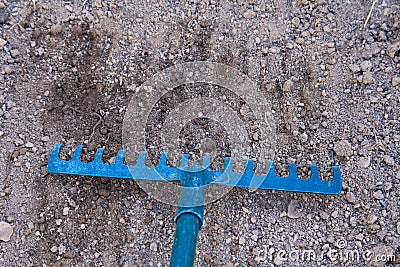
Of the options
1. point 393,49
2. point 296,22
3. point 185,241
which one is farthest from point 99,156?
point 393,49

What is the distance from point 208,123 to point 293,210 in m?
0.44

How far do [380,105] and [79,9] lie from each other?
4.08 feet

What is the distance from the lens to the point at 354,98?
1.75 meters

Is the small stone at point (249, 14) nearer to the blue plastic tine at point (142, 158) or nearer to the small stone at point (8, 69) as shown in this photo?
the blue plastic tine at point (142, 158)

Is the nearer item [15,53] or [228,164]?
[228,164]

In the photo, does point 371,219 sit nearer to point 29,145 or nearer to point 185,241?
point 185,241

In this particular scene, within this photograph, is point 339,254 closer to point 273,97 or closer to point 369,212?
point 369,212

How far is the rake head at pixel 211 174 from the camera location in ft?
4.94

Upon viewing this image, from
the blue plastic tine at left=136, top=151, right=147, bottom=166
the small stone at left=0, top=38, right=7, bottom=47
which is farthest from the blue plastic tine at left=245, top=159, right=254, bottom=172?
the small stone at left=0, top=38, right=7, bottom=47

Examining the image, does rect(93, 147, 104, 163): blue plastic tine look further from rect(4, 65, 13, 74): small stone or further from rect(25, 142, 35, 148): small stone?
rect(4, 65, 13, 74): small stone

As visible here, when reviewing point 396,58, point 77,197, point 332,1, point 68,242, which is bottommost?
point 68,242

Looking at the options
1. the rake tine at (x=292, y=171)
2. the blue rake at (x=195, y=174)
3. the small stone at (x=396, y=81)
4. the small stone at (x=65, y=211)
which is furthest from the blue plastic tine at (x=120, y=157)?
the small stone at (x=396, y=81)

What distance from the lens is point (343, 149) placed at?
1.67 meters

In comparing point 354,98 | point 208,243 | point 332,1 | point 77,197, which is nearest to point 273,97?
point 354,98
